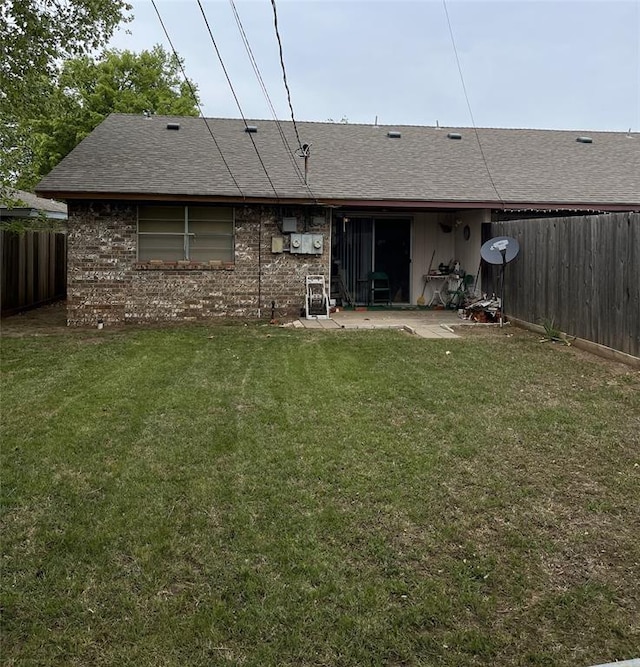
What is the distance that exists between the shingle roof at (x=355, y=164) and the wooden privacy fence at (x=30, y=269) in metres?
2.30

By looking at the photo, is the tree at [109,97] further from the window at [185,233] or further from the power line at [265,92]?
the window at [185,233]

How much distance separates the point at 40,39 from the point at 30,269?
4905 millimetres

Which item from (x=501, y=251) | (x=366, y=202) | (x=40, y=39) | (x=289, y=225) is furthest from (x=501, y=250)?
(x=40, y=39)

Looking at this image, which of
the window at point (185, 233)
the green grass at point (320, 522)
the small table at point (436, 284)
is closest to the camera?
the green grass at point (320, 522)

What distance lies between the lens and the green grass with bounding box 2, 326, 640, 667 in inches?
88.9

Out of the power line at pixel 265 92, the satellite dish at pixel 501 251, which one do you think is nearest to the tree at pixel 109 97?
the power line at pixel 265 92

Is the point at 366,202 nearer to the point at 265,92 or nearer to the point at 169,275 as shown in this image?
the point at 169,275

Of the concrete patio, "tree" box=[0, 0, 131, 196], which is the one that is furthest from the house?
"tree" box=[0, 0, 131, 196]

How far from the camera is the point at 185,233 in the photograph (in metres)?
10.8

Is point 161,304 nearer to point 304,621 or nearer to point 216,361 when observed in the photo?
point 216,361

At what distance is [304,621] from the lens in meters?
2.33

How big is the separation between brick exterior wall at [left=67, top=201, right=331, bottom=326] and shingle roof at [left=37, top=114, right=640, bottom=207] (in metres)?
0.59

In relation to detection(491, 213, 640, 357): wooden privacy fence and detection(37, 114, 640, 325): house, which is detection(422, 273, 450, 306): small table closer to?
detection(37, 114, 640, 325): house

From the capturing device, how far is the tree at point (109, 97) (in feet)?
81.0
